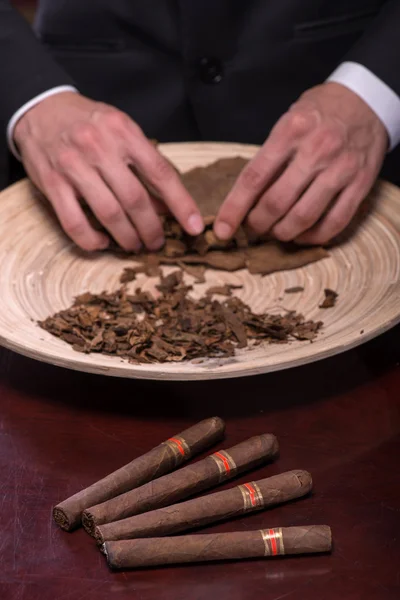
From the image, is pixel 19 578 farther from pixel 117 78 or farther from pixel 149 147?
pixel 117 78

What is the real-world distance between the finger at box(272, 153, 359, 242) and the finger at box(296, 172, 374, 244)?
0.05 feet

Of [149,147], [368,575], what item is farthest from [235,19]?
[368,575]

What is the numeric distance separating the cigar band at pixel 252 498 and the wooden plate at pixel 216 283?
0.59ft

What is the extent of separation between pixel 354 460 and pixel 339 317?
0.32 meters

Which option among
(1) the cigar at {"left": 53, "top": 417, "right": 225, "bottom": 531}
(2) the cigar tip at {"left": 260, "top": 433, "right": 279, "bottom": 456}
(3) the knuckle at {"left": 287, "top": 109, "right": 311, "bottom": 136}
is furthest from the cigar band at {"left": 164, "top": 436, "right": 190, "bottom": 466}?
(3) the knuckle at {"left": 287, "top": 109, "right": 311, "bottom": 136}

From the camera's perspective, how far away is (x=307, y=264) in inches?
66.6

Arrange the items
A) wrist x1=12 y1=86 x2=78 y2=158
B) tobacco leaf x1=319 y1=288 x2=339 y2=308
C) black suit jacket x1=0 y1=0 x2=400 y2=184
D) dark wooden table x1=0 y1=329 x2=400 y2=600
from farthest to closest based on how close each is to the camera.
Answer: black suit jacket x1=0 y1=0 x2=400 y2=184, wrist x1=12 y1=86 x2=78 y2=158, tobacco leaf x1=319 y1=288 x2=339 y2=308, dark wooden table x1=0 y1=329 x2=400 y2=600

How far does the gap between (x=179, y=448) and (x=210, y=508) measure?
0.12m

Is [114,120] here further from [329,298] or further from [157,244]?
[329,298]

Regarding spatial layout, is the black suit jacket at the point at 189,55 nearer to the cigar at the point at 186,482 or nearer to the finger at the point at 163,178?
the finger at the point at 163,178

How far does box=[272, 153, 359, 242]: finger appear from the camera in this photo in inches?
63.2

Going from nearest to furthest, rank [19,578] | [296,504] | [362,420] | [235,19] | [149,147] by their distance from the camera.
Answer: [19,578], [296,504], [362,420], [149,147], [235,19]

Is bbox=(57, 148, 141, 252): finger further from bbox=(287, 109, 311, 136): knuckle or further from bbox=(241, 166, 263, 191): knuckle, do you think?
bbox=(287, 109, 311, 136): knuckle

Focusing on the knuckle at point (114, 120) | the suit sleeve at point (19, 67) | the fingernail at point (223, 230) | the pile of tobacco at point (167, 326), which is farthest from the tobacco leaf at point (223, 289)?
the suit sleeve at point (19, 67)
